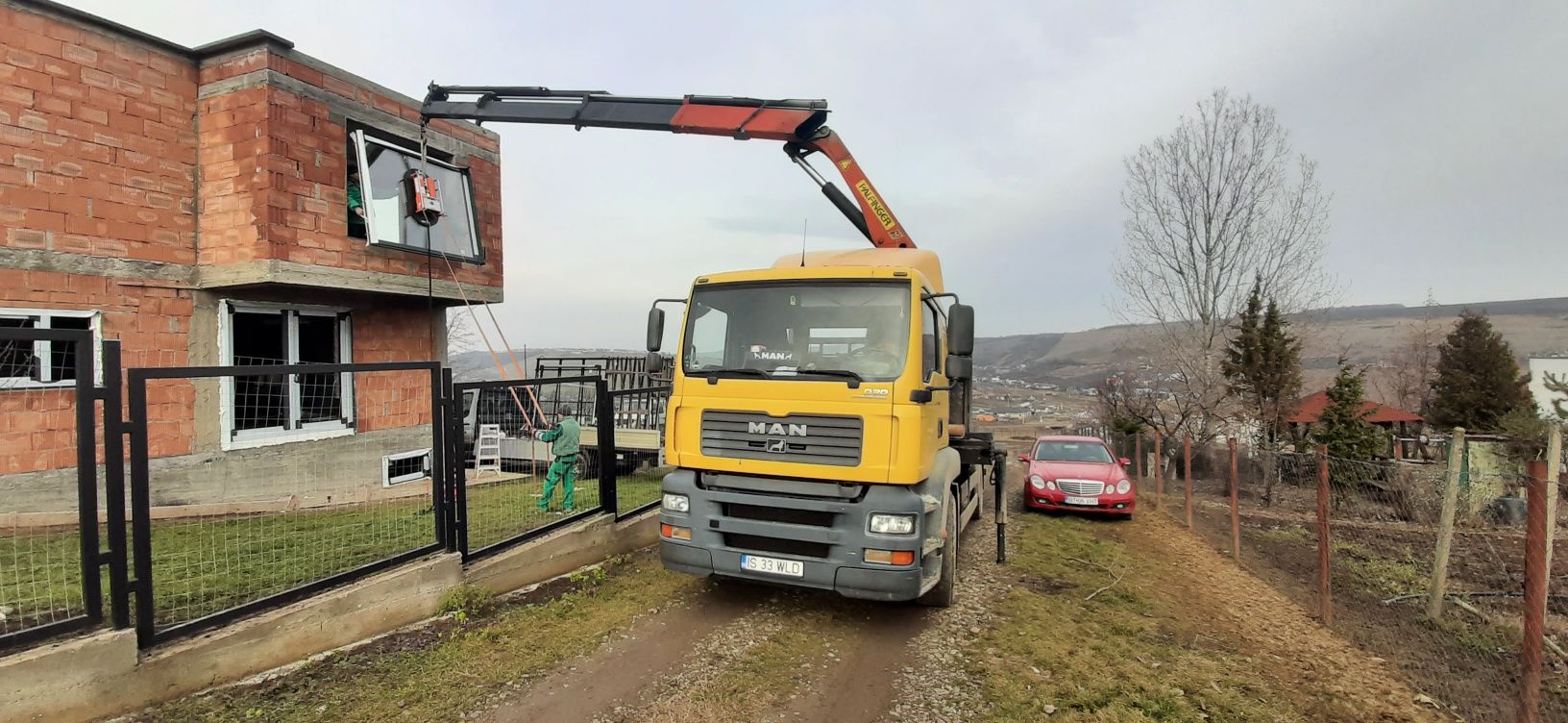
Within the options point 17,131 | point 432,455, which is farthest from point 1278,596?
point 17,131

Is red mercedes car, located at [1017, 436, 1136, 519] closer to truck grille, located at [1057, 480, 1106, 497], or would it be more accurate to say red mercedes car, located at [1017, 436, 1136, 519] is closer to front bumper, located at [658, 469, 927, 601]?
truck grille, located at [1057, 480, 1106, 497]

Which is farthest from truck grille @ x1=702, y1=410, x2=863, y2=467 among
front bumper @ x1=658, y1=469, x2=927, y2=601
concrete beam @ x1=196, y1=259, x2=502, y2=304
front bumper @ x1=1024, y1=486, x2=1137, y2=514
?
front bumper @ x1=1024, y1=486, x2=1137, y2=514

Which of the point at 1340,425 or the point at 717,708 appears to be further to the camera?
the point at 1340,425

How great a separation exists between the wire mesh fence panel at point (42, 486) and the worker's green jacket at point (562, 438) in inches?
137

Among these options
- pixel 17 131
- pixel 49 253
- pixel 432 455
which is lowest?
pixel 432 455

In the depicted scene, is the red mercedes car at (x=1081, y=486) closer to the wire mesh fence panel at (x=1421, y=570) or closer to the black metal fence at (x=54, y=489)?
the wire mesh fence panel at (x=1421, y=570)

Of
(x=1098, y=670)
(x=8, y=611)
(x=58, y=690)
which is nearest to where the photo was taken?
(x=58, y=690)

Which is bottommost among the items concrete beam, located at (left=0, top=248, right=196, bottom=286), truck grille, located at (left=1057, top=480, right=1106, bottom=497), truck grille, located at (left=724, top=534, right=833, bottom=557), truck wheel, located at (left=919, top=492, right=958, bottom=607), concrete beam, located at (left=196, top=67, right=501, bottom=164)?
truck grille, located at (left=1057, top=480, right=1106, bottom=497)

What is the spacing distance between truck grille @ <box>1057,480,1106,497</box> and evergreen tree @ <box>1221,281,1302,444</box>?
43.3 feet

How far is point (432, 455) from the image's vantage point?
5.15 m

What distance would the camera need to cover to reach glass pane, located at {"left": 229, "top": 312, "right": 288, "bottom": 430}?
7.78 metres

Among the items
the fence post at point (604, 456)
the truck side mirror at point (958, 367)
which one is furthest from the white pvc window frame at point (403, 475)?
the truck side mirror at point (958, 367)

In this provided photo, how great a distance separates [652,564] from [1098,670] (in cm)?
401

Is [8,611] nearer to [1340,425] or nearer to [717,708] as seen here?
[717,708]
